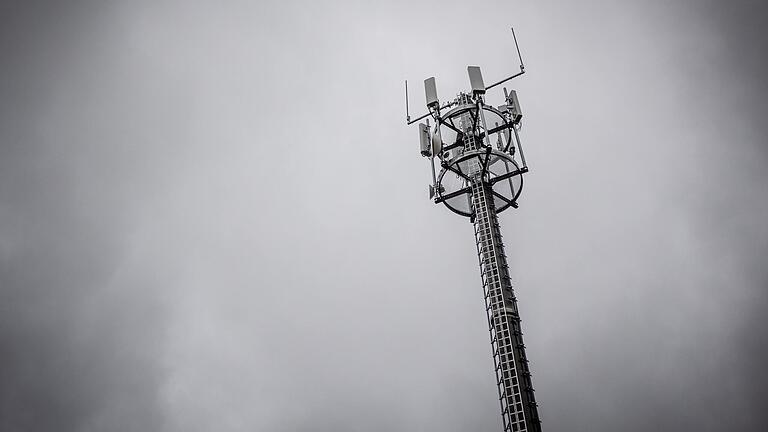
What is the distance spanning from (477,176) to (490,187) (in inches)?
28.9

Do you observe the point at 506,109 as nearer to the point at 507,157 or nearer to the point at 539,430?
the point at 507,157

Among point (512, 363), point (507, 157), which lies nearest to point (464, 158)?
point (507, 157)

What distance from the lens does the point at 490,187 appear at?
2200 cm

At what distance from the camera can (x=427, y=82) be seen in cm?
2431

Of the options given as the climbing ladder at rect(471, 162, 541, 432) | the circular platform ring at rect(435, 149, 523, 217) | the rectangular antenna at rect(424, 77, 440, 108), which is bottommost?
the climbing ladder at rect(471, 162, 541, 432)

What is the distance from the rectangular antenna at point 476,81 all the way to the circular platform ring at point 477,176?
278 centimetres

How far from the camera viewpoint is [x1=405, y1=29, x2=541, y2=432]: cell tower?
1725cm

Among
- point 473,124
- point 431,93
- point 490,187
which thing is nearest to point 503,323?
point 490,187

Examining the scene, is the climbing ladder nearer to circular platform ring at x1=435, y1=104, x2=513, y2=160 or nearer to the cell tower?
the cell tower

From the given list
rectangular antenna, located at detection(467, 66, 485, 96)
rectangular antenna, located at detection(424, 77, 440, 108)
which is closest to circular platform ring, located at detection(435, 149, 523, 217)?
rectangular antenna, located at detection(467, 66, 485, 96)

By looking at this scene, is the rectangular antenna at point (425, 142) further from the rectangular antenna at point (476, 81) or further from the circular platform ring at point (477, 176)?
the rectangular antenna at point (476, 81)

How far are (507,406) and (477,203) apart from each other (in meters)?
8.16

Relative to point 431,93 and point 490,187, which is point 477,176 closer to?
point 490,187

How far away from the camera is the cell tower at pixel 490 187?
17250 mm
